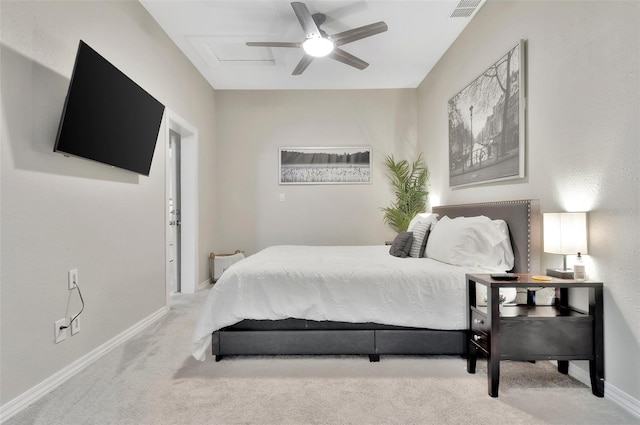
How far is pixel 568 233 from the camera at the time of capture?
1.77 meters

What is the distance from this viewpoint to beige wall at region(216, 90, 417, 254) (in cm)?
483

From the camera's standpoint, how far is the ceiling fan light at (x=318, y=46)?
2.82 m

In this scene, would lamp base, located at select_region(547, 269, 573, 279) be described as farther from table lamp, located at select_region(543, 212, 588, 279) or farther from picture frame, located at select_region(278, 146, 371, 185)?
picture frame, located at select_region(278, 146, 371, 185)

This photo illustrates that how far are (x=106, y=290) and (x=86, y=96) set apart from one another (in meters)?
1.36

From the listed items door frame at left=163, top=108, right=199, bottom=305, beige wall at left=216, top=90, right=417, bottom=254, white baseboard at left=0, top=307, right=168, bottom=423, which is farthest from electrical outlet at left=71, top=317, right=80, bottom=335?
beige wall at left=216, top=90, right=417, bottom=254

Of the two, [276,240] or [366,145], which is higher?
[366,145]

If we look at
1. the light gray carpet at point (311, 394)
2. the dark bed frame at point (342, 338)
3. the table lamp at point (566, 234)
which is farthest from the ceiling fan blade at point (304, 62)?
the light gray carpet at point (311, 394)

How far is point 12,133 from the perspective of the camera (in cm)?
165

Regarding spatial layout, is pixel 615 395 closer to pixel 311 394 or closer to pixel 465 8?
pixel 311 394

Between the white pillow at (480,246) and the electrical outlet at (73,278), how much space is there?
8.36 feet

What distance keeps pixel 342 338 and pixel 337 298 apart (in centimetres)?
27

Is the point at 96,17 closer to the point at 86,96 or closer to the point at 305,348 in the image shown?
the point at 86,96

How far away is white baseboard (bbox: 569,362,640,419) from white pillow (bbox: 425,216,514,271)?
0.70 meters

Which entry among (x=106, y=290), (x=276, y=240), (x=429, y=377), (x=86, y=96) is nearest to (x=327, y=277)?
(x=429, y=377)
